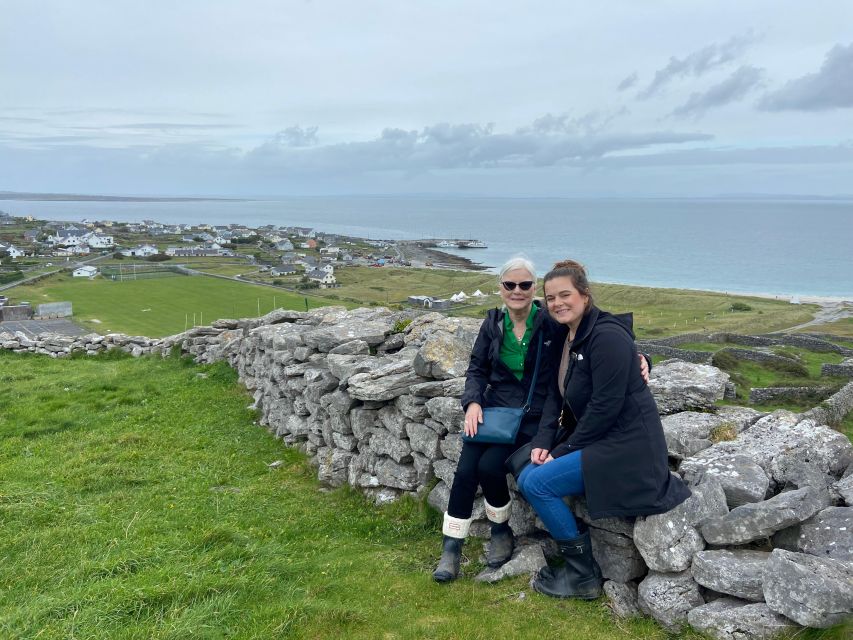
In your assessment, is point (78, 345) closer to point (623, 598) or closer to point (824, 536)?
point (623, 598)

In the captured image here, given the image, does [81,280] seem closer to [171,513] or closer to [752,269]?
[171,513]

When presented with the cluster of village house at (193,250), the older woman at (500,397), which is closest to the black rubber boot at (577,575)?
the older woman at (500,397)

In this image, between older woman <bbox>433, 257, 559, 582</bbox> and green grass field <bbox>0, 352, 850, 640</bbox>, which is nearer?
green grass field <bbox>0, 352, 850, 640</bbox>

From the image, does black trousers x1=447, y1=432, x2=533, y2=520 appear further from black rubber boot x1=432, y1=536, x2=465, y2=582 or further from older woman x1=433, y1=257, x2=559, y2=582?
black rubber boot x1=432, y1=536, x2=465, y2=582

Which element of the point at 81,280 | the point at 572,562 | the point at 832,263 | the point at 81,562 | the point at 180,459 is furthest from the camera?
the point at 832,263

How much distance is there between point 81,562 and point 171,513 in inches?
67.3

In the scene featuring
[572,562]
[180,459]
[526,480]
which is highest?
[526,480]

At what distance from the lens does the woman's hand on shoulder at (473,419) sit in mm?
6555

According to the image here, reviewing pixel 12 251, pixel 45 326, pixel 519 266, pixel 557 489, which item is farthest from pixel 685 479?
pixel 12 251

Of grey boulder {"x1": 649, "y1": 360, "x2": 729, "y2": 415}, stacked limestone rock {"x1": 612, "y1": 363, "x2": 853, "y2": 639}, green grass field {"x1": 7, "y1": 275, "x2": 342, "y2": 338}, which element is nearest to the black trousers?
stacked limestone rock {"x1": 612, "y1": 363, "x2": 853, "y2": 639}

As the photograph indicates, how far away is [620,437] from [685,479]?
115cm

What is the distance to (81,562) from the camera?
6.95 meters

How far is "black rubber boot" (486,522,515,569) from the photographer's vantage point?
670 centimetres

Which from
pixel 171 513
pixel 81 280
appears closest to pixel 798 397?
pixel 171 513
